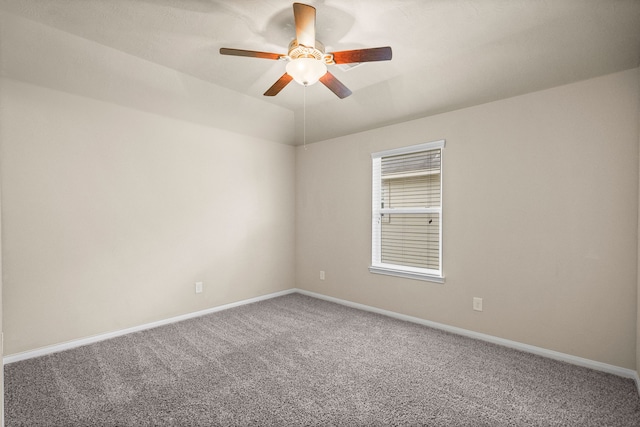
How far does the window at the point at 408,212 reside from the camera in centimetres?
354

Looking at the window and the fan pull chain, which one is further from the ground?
the fan pull chain

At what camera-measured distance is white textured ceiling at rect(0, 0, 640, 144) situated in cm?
207

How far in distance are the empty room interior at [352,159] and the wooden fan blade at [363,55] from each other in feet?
0.04

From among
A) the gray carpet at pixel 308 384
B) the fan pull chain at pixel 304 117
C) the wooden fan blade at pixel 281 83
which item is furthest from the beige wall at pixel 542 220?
the wooden fan blade at pixel 281 83

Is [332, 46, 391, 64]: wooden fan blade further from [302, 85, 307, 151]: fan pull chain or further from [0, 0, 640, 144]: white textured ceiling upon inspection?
[302, 85, 307, 151]: fan pull chain

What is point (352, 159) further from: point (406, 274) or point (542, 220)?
point (542, 220)

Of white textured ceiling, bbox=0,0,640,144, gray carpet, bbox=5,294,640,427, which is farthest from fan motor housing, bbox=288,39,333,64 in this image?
gray carpet, bbox=5,294,640,427

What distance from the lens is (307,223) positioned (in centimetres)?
471

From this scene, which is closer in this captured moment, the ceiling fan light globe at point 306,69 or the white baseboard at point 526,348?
the ceiling fan light globe at point 306,69

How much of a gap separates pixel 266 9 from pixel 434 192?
248 centimetres

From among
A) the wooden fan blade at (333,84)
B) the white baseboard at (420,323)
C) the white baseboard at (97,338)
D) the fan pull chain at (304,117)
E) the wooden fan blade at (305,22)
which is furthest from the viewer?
the fan pull chain at (304,117)

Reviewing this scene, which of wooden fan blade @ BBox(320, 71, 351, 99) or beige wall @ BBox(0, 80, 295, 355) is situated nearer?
wooden fan blade @ BBox(320, 71, 351, 99)

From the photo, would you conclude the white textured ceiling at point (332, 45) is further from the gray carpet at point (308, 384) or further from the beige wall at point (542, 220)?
the gray carpet at point (308, 384)

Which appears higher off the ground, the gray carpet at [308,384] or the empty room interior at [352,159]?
the empty room interior at [352,159]
